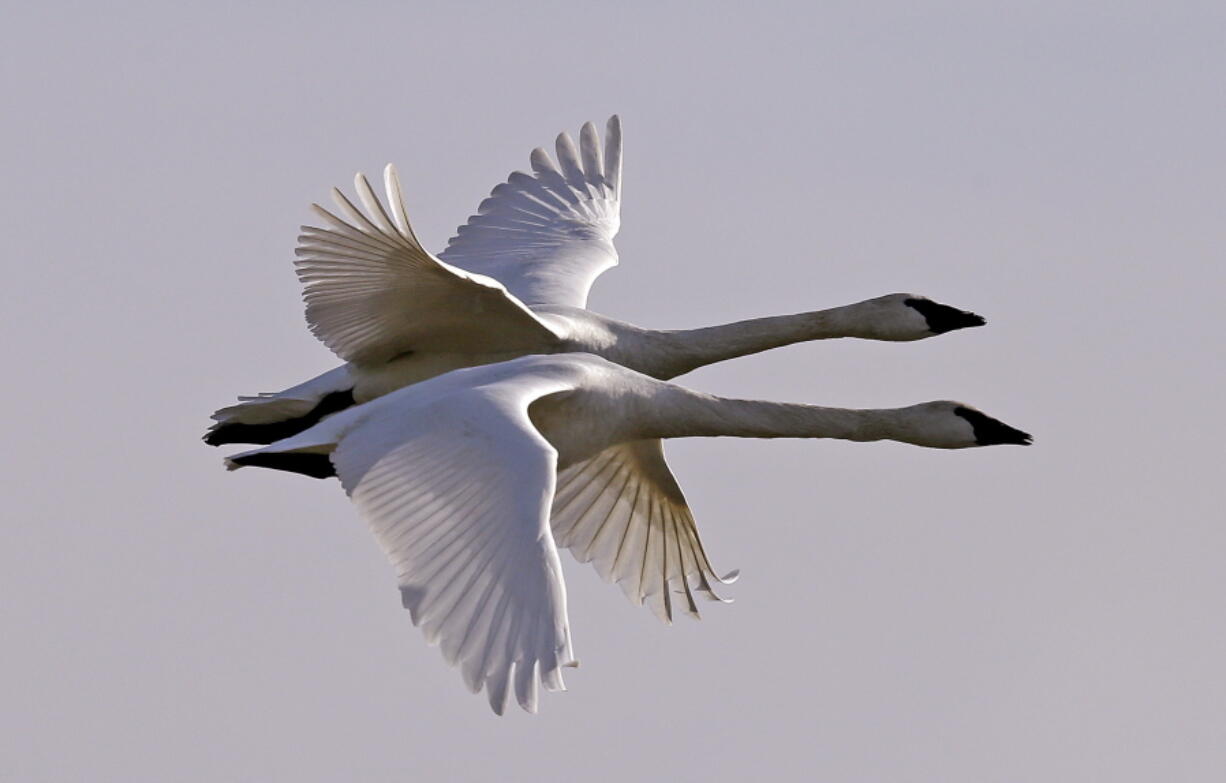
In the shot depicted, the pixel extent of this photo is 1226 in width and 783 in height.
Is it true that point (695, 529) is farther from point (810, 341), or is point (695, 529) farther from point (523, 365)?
point (523, 365)

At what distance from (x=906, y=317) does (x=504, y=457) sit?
18.0 feet

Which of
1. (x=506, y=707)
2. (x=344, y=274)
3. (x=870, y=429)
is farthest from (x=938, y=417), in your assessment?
(x=506, y=707)

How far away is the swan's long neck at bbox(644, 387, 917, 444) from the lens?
20.1 m

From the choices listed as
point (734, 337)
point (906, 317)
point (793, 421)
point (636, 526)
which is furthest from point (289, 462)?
point (906, 317)

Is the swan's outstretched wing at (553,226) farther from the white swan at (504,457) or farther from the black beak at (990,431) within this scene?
the black beak at (990,431)

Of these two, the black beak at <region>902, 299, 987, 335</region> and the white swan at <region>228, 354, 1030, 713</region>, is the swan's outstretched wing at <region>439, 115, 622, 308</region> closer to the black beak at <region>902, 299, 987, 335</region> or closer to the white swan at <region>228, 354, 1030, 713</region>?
the white swan at <region>228, 354, 1030, 713</region>

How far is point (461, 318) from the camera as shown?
20.6 m

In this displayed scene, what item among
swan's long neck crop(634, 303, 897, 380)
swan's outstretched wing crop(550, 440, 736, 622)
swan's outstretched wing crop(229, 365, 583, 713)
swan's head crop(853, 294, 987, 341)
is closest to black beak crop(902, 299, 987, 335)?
swan's head crop(853, 294, 987, 341)

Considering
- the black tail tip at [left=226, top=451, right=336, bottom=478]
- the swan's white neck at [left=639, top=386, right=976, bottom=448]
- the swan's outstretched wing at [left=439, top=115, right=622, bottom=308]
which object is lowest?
the swan's white neck at [left=639, top=386, right=976, bottom=448]

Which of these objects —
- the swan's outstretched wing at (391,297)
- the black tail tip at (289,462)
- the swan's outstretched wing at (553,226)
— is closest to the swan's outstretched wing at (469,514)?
the black tail tip at (289,462)

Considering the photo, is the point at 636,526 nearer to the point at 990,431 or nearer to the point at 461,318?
the point at 461,318

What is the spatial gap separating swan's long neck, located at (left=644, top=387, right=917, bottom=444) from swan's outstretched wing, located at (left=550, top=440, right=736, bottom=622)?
1408 millimetres

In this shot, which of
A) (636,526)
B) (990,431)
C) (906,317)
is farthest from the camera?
(906,317)

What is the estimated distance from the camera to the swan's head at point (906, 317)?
22.5m
